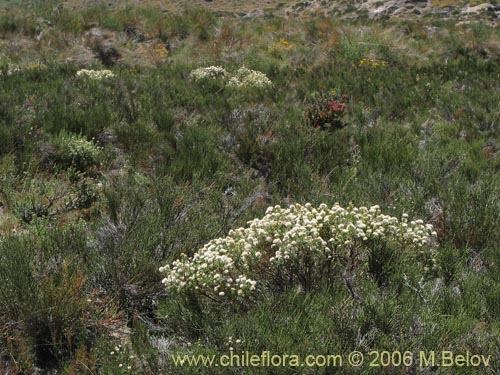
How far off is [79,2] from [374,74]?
114224 millimetres

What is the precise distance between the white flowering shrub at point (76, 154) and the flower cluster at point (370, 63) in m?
10.8

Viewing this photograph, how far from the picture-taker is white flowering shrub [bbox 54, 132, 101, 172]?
5898 millimetres

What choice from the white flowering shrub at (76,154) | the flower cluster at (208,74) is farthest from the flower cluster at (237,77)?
the white flowering shrub at (76,154)

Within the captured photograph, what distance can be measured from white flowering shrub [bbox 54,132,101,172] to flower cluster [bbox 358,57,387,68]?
1084 cm

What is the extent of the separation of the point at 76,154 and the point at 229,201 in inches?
Answer: 100

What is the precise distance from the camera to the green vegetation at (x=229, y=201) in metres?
2.59

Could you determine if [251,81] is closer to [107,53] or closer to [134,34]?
[107,53]

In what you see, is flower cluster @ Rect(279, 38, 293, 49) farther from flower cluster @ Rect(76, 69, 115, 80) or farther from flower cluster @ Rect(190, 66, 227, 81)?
flower cluster @ Rect(76, 69, 115, 80)

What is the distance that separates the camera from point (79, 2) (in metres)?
106

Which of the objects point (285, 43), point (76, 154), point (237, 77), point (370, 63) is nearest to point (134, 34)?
point (285, 43)

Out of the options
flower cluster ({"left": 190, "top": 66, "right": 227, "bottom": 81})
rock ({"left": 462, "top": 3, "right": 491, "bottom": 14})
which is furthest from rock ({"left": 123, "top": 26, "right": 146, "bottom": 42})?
rock ({"left": 462, "top": 3, "right": 491, "bottom": 14})

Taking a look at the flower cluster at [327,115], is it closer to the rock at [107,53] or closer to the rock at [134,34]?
the rock at [107,53]

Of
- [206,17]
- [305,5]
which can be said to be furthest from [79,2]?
[206,17]

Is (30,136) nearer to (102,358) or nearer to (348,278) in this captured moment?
(102,358)
